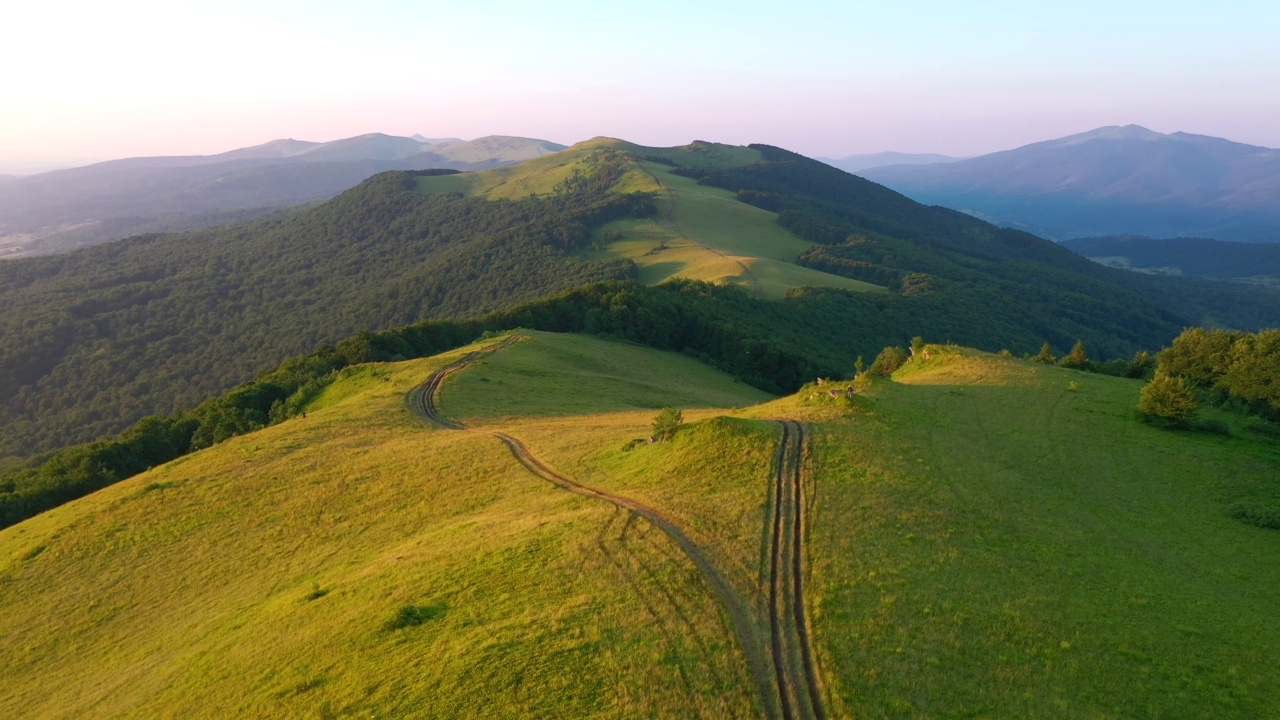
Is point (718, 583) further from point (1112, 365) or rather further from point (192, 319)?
point (192, 319)

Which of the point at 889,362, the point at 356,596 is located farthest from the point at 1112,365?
the point at 356,596

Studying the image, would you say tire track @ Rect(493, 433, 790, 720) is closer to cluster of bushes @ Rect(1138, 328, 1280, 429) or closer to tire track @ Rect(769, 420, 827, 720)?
tire track @ Rect(769, 420, 827, 720)

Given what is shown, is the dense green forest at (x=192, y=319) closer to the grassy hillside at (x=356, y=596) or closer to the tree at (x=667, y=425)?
the grassy hillside at (x=356, y=596)

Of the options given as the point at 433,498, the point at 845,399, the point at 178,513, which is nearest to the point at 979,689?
the point at 845,399

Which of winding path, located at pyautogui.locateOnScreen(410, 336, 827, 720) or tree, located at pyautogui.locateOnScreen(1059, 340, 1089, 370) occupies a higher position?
winding path, located at pyautogui.locateOnScreen(410, 336, 827, 720)

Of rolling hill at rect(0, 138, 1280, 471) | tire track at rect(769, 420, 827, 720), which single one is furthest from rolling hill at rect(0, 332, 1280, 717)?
rolling hill at rect(0, 138, 1280, 471)

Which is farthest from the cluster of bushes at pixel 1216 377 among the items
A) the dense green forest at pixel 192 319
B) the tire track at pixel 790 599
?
the dense green forest at pixel 192 319
